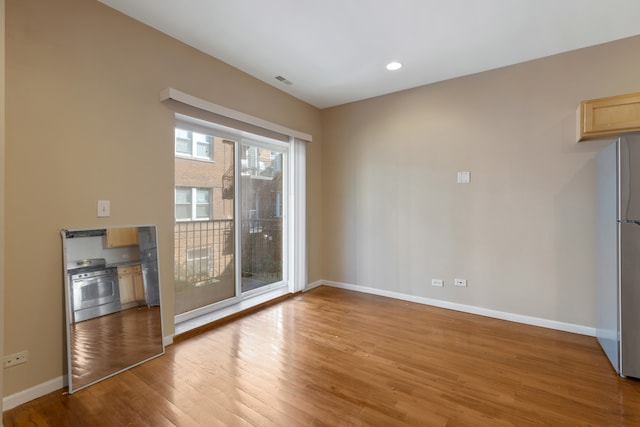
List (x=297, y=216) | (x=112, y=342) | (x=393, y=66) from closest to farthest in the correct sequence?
(x=112, y=342)
(x=393, y=66)
(x=297, y=216)

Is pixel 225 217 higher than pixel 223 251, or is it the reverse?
pixel 225 217

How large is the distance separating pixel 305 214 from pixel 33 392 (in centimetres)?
316

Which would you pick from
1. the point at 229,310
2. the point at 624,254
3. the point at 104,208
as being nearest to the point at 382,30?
the point at 624,254

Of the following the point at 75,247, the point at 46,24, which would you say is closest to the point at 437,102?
the point at 46,24

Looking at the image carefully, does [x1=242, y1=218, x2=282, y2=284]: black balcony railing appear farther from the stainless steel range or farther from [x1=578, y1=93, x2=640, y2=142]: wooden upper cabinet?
[x1=578, y1=93, x2=640, y2=142]: wooden upper cabinet

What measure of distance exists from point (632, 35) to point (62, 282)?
5229mm

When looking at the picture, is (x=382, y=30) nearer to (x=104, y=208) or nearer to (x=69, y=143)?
(x=69, y=143)

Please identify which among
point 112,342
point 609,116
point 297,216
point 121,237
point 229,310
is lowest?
point 229,310

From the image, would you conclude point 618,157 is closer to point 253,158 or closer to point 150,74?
point 253,158

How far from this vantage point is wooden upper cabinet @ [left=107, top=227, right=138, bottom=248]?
2296mm

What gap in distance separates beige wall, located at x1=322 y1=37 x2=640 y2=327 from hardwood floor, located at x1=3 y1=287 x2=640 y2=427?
2.01ft

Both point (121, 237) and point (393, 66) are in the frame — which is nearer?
point (121, 237)

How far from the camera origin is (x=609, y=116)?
8.36ft

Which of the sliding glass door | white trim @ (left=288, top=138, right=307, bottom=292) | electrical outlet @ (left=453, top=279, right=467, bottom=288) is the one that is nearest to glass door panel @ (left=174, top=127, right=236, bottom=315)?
the sliding glass door
